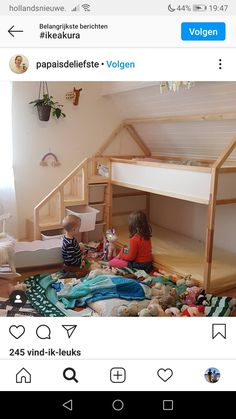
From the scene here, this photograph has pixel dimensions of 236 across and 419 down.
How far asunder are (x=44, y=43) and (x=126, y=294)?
3.39ft

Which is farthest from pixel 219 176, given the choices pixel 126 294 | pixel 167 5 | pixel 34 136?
pixel 167 5

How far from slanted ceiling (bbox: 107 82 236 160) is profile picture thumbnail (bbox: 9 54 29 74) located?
114cm

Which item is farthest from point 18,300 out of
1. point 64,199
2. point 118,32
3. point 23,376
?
point 64,199

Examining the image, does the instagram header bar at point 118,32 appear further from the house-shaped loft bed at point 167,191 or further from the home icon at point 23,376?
the house-shaped loft bed at point 167,191

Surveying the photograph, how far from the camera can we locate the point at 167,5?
38 centimetres

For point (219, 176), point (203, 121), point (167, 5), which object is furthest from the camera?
point (203, 121)

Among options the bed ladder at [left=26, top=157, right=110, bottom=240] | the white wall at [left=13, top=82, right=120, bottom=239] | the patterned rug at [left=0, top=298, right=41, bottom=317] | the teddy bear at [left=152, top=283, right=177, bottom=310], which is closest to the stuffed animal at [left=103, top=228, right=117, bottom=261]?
the bed ladder at [left=26, top=157, right=110, bottom=240]

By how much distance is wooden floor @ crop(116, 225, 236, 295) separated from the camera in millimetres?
1576

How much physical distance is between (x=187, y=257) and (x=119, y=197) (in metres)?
0.51

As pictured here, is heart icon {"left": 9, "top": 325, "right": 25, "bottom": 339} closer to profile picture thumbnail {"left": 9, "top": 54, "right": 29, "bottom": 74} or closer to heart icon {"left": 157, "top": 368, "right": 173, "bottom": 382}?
heart icon {"left": 157, "top": 368, "right": 173, "bottom": 382}

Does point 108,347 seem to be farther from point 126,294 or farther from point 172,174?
point 172,174

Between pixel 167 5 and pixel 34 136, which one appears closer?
pixel 167 5

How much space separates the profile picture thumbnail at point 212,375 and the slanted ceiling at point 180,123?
1.25 meters

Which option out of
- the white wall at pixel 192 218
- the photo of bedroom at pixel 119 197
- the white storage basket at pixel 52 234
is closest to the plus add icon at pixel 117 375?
the photo of bedroom at pixel 119 197
